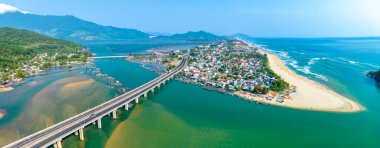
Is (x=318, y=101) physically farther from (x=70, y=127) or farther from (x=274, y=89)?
(x=70, y=127)

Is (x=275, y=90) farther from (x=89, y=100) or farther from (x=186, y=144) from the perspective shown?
(x=89, y=100)

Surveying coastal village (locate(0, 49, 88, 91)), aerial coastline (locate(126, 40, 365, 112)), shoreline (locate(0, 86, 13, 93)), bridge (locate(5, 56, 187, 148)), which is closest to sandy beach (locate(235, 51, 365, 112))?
aerial coastline (locate(126, 40, 365, 112))

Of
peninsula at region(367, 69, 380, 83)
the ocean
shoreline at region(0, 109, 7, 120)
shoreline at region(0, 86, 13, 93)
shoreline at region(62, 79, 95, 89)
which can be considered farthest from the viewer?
peninsula at region(367, 69, 380, 83)

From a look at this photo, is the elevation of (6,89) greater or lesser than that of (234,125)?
greater

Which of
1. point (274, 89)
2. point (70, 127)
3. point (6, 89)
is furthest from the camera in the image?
point (6, 89)

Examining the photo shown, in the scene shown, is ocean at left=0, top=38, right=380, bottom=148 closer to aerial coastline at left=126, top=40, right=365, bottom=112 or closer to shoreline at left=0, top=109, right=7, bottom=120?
shoreline at left=0, top=109, right=7, bottom=120

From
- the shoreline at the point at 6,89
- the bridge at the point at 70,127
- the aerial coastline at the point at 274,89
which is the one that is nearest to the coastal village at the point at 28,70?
the shoreline at the point at 6,89

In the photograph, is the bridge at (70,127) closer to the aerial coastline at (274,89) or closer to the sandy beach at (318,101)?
the aerial coastline at (274,89)

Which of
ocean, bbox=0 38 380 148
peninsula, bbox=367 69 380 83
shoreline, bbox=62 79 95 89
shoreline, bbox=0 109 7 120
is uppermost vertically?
peninsula, bbox=367 69 380 83

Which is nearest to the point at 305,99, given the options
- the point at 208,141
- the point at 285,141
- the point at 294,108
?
the point at 294,108

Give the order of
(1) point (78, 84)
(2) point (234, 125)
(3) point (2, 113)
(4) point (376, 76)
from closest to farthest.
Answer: (2) point (234, 125) < (3) point (2, 113) < (1) point (78, 84) < (4) point (376, 76)

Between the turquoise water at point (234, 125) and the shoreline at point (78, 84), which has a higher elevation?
the shoreline at point (78, 84)

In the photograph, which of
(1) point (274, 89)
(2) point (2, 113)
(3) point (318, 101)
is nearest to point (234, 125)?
(1) point (274, 89)
